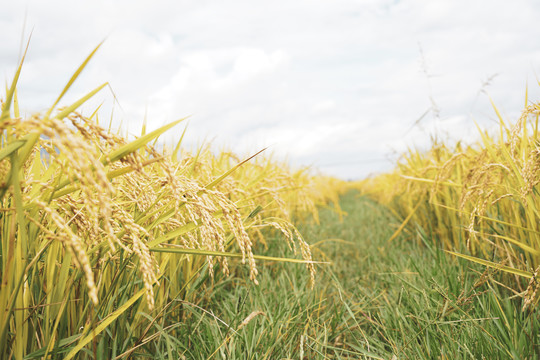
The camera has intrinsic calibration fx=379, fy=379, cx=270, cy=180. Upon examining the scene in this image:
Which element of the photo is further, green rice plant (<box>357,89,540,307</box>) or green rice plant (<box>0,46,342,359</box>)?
green rice plant (<box>357,89,540,307</box>)

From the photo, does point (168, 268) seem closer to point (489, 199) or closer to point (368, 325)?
point (368, 325)

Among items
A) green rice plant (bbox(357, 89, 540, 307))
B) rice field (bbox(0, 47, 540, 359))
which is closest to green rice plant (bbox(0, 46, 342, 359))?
rice field (bbox(0, 47, 540, 359))

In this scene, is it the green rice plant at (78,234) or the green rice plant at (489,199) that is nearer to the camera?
the green rice plant at (78,234)

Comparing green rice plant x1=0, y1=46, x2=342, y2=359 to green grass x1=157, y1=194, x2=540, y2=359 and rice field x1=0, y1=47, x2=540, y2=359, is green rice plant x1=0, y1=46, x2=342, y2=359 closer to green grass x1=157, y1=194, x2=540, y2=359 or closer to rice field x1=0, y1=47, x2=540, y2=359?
rice field x1=0, y1=47, x2=540, y2=359

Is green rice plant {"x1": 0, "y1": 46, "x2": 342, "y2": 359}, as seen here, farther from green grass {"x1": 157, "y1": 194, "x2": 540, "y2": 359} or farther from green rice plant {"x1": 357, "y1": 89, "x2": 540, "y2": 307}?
green rice plant {"x1": 357, "y1": 89, "x2": 540, "y2": 307}

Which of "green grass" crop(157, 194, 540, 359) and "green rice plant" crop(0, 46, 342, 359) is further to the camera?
"green grass" crop(157, 194, 540, 359)

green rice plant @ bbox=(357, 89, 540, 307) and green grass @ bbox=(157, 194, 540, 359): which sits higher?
green rice plant @ bbox=(357, 89, 540, 307)

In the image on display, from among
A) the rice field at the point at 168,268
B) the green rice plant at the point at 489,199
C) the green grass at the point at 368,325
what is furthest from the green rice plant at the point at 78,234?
the green rice plant at the point at 489,199

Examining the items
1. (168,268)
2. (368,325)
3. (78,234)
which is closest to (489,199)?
(368,325)

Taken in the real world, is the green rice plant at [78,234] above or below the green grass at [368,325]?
above

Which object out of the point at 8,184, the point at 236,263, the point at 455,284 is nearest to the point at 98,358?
the point at 8,184

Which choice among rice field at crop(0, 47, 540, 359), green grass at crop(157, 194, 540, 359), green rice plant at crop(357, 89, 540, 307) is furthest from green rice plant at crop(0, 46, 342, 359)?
green rice plant at crop(357, 89, 540, 307)

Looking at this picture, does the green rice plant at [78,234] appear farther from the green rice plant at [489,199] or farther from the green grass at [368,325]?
the green rice plant at [489,199]

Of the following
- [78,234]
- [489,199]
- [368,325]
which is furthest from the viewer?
[368,325]
